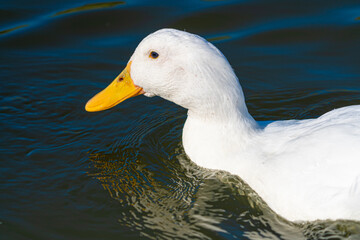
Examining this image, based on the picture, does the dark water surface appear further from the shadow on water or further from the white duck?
the white duck

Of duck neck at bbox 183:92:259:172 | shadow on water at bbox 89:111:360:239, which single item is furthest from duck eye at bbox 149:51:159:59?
shadow on water at bbox 89:111:360:239

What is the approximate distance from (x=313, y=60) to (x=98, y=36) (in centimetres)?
344

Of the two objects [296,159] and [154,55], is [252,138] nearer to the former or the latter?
[296,159]

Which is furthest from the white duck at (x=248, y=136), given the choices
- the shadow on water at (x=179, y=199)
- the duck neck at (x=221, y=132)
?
the shadow on water at (x=179, y=199)

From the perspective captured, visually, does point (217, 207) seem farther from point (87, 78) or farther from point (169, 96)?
point (87, 78)

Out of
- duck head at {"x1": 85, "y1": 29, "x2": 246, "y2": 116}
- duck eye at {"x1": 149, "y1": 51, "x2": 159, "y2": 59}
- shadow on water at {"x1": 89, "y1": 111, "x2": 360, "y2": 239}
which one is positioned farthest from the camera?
duck eye at {"x1": 149, "y1": 51, "x2": 159, "y2": 59}

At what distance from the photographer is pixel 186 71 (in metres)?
4.91

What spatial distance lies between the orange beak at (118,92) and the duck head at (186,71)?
0.48 ft

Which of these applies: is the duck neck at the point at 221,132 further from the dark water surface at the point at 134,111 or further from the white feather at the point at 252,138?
the dark water surface at the point at 134,111

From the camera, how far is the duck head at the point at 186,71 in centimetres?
480

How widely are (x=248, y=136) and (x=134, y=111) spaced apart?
2.12 m

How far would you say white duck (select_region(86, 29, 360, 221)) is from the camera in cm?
449

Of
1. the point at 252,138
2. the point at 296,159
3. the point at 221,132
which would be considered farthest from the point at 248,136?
the point at 296,159

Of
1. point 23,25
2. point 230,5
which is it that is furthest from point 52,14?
point 230,5
